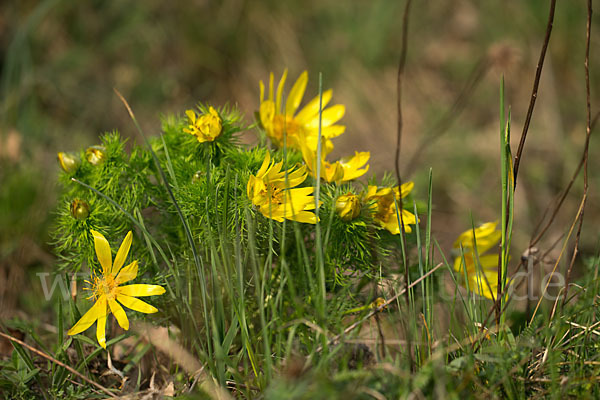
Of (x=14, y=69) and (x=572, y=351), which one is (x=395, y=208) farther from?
(x=14, y=69)

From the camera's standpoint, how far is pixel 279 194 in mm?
994

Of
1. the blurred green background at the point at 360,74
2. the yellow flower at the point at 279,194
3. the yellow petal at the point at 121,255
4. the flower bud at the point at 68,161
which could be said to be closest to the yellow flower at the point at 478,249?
the yellow flower at the point at 279,194

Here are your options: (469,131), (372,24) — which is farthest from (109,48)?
(469,131)

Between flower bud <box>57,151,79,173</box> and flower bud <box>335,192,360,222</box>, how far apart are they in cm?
52

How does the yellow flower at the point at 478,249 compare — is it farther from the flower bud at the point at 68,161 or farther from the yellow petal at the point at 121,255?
the flower bud at the point at 68,161

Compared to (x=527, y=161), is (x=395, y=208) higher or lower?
higher

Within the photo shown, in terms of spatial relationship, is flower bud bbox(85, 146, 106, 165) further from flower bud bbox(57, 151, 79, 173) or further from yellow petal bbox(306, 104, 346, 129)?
yellow petal bbox(306, 104, 346, 129)

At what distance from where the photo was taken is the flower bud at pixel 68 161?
1039 millimetres

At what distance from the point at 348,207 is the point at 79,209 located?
493 millimetres

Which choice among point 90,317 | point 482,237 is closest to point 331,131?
point 482,237

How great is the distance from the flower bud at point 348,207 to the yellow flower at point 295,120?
0.14 metres

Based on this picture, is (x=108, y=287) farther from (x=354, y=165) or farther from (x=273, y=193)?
(x=354, y=165)

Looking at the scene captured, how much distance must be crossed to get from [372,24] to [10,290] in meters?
2.15

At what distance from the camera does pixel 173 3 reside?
9.51 feet
